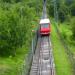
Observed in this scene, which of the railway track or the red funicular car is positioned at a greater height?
the red funicular car

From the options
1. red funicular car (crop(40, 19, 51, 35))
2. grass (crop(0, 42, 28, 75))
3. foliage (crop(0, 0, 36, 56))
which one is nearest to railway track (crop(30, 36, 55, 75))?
grass (crop(0, 42, 28, 75))

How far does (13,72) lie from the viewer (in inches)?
1654

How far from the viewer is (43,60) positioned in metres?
49.6

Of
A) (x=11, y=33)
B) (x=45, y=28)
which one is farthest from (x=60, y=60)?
(x=45, y=28)

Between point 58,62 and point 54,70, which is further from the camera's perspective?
point 58,62

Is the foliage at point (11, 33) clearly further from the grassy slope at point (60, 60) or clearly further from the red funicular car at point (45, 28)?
the red funicular car at point (45, 28)

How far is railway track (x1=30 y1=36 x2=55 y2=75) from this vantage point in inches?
1702

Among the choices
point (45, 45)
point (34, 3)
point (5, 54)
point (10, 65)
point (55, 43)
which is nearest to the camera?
point (10, 65)

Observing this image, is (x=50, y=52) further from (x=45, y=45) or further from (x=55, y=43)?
(x=55, y=43)

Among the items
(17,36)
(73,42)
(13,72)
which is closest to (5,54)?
(17,36)

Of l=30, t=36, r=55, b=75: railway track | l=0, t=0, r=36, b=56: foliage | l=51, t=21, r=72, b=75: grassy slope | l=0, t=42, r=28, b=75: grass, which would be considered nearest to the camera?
l=0, t=42, r=28, b=75: grass

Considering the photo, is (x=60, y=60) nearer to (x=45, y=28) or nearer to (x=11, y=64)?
(x=11, y=64)

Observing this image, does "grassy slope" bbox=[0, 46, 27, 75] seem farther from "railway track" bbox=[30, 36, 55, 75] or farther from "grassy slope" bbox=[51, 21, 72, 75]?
"grassy slope" bbox=[51, 21, 72, 75]

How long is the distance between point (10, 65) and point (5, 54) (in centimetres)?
684
